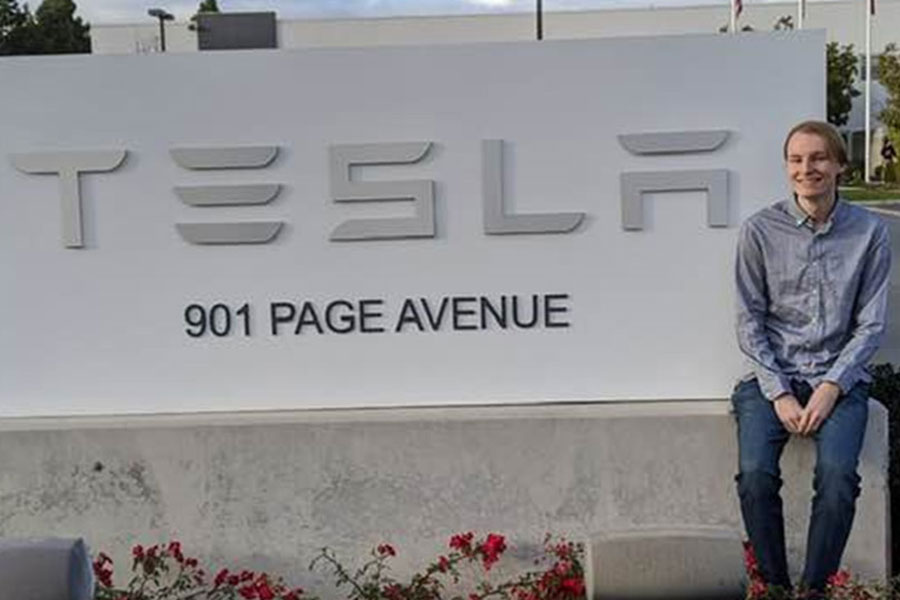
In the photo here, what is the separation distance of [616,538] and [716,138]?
2.20m

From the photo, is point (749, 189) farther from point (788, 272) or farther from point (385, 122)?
Result: point (385, 122)

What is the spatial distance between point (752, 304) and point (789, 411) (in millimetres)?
409

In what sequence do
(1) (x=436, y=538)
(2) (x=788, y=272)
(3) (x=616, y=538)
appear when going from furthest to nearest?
(1) (x=436, y=538)
(2) (x=788, y=272)
(3) (x=616, y=538)

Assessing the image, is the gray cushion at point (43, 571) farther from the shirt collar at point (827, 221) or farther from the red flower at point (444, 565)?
the shirt collar at point (827, 221)

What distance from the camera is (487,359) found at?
4.76m

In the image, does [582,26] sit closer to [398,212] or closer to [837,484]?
[398,212]

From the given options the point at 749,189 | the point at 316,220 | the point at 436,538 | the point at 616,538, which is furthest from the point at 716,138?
the point at 616,538

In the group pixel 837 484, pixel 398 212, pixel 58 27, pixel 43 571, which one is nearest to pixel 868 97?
pixel 58 27

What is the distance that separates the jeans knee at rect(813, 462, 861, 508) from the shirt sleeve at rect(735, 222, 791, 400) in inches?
13.3

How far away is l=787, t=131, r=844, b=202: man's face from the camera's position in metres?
4.27

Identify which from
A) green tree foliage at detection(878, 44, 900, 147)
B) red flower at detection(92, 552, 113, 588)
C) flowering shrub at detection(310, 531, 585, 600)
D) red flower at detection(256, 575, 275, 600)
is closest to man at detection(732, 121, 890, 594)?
flowering shrub at detection(310, 531, 585, 600)

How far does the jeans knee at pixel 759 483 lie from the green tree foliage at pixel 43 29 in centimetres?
4636

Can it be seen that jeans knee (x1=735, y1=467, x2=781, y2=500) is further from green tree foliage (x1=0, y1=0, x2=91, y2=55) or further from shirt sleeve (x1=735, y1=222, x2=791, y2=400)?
green tree foliage (x1=0, y1=0, x2=91, y2=55)

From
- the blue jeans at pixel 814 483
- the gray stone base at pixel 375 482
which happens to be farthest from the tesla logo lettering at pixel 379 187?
the blue jeans at pixel 814 483
